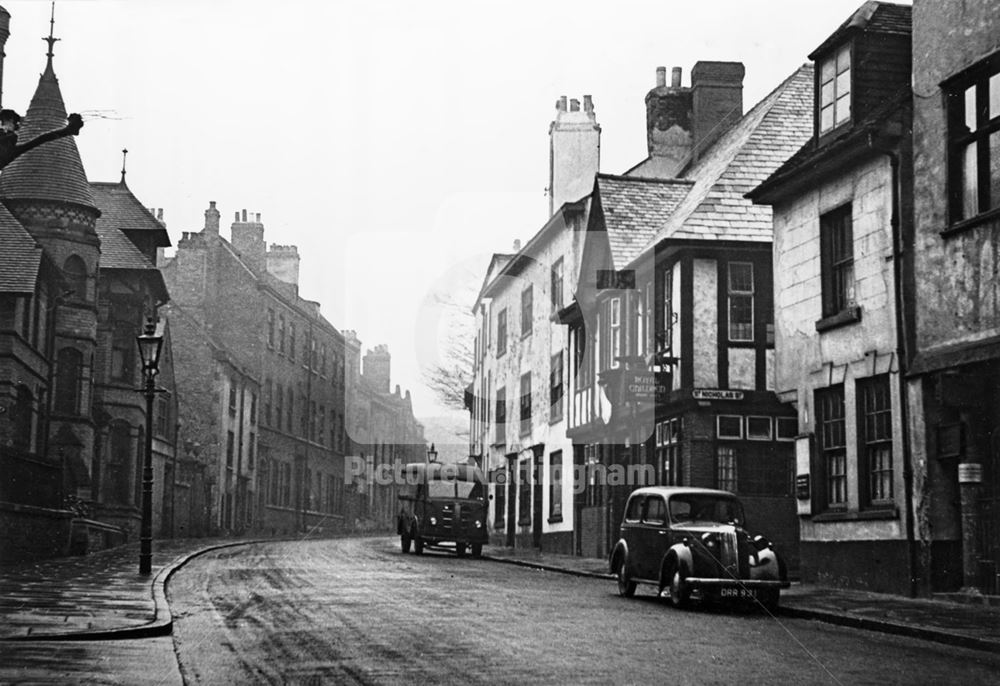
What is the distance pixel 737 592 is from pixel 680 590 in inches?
29.7

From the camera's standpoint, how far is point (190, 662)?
10.7 metres

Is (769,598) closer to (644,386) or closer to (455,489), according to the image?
(644,386)

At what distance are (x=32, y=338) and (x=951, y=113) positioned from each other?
25.9m

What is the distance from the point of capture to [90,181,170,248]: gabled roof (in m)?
45.4

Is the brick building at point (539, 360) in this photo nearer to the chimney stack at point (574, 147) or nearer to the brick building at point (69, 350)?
the chimney stack at point (574, 147)

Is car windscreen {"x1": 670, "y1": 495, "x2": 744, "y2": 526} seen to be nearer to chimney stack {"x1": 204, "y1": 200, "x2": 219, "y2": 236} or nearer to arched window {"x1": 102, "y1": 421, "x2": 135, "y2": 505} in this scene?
arched window {"x1": 102, "y1": 421, "x2": 135, "y2": 505}

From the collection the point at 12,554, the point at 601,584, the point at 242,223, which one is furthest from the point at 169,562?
the point at 242,223

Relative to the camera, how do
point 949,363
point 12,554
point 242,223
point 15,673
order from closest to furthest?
1. point 15,673
2. point 949,363
3. point 12,554
4. point 242,223

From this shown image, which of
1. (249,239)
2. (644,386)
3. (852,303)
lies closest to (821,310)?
(852,303)

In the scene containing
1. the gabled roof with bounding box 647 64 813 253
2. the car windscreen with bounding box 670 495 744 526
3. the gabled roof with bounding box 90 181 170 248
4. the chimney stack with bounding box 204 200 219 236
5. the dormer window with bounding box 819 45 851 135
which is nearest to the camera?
Result: the car windscreen with bounding box 670 495 744 526

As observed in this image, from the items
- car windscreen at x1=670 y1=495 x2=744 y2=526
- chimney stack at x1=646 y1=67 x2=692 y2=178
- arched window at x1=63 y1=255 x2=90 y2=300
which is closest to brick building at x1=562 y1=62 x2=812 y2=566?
chimney stack at x1=646 y1=67 x2=692 y2=178

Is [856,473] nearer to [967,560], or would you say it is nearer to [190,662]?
[967,560]

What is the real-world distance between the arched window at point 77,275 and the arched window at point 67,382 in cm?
169

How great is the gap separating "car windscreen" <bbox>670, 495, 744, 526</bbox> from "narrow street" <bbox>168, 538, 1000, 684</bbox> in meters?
1.27
